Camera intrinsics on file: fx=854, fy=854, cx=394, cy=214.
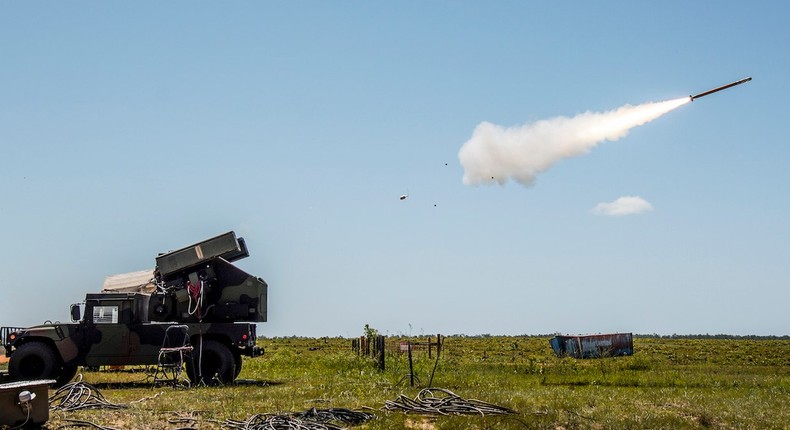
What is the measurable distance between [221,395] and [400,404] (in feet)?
16.5

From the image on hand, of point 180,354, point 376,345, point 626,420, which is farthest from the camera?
point 376,345

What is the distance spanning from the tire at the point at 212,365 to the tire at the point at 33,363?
3.49 meters

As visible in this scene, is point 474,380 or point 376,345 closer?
point 474,380

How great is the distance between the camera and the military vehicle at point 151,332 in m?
22.3

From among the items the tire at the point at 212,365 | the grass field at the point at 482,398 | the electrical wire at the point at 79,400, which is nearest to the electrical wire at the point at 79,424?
the grass field at the point at 482,398

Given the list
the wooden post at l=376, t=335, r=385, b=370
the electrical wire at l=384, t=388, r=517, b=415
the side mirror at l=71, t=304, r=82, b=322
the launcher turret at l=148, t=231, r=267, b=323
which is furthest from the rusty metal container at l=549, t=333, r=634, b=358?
the electrical wire at l=384, t=388, r=517, b=415

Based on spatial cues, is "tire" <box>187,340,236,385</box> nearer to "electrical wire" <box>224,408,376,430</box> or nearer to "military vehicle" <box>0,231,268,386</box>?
"military vehicle" <box>0,231,268,386</box>

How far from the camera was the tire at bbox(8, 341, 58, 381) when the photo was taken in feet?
72.2

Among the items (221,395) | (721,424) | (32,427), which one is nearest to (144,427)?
(32,427)

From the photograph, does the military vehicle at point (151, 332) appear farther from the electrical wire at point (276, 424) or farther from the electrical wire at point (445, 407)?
the electrical wire at point (276, 424)

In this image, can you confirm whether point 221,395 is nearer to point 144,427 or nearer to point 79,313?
point 144,427

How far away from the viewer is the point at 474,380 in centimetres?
2289

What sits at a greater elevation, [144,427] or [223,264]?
[223,264]

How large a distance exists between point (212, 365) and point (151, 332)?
1824 mm
